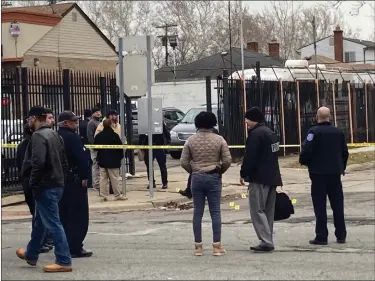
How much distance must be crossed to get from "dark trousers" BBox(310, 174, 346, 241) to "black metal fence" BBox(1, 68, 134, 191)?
6.30m

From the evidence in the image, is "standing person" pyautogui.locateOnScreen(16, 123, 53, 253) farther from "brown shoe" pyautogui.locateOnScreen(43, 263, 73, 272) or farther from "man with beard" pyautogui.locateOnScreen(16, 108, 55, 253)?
"brown shoe" pyautogui.locateOnScreen(43, 263, 73, 272)

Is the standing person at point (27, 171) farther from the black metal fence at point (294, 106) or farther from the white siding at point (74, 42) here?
the white siding at point (74, 42)

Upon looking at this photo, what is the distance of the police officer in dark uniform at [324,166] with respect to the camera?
10.2m

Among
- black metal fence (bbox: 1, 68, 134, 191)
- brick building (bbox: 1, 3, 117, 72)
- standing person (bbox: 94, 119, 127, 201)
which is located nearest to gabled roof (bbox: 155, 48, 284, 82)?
brick building (bbox: 1, 3, 117, 72)

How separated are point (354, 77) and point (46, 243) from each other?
2597cm

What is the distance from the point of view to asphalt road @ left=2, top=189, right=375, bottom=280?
328 inches

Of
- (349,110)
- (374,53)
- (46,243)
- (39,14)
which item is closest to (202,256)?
(46,243)

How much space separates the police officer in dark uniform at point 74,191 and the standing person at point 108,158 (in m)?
5.03

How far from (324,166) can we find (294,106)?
15622 mm

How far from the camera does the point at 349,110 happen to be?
28156 millimetres

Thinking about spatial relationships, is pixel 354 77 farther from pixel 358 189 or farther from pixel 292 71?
pixel 358 189

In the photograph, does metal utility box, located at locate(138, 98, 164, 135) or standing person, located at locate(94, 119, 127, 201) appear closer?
standing person, located at locate(94, 119, 127, 201)

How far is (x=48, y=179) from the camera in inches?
331

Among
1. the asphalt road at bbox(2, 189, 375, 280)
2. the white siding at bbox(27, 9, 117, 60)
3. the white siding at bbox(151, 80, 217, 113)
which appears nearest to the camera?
the asphalt road at bbox(2, 189, 375, 280)
